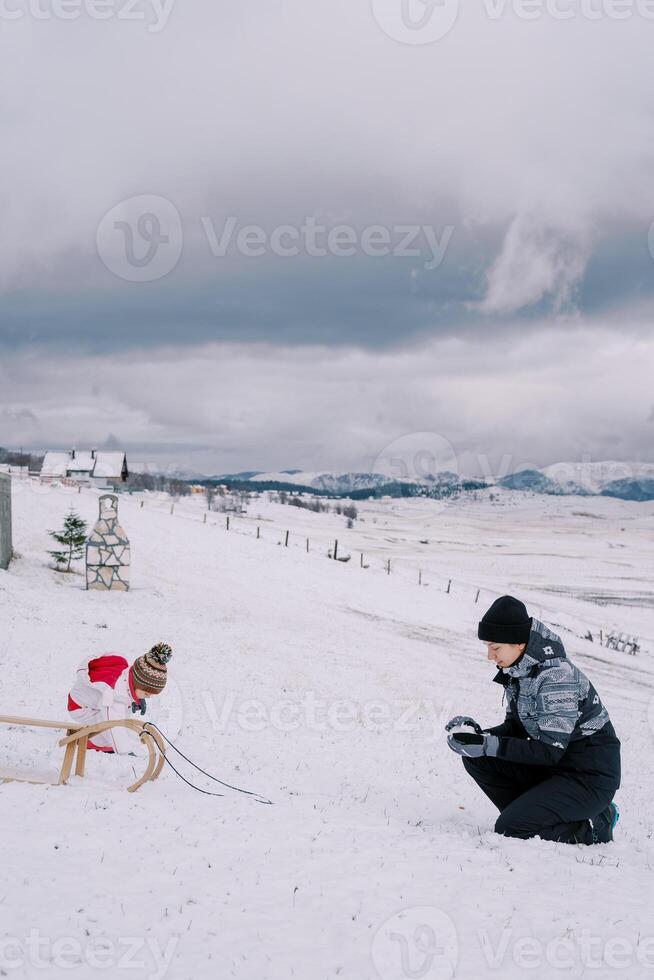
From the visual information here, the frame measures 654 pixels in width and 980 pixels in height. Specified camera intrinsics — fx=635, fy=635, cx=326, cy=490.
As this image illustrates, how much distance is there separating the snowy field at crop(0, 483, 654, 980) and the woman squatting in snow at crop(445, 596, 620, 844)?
26cm

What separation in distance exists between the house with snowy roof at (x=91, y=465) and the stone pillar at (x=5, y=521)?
7303 cm

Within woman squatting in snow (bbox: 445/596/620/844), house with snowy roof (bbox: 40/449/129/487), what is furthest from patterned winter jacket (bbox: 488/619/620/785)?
house with snowy roof (bbox: 40/449/129/487)

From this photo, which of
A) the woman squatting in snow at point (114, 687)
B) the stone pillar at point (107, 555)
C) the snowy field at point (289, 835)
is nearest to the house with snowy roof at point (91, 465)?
the stone pillar at point (107, 555)

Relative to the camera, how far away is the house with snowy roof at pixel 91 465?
318 feet

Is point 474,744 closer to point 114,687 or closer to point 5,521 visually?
point 114,687

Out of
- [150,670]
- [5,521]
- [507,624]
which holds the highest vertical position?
[507,624]

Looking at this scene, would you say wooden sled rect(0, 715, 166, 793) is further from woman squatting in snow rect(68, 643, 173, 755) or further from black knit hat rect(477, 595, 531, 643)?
black knit hat rect(477, 595, 531, 643)

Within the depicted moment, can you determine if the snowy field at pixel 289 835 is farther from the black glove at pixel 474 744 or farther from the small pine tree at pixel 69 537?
the small pine tree at pixel 69 537

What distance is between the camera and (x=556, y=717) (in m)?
5.86

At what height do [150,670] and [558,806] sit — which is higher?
[150,670]

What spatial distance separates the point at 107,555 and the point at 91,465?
256ft

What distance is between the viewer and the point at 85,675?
8.12 metres

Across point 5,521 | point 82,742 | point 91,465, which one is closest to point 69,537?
point 5,521

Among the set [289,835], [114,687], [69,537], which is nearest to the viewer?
[289,835]
